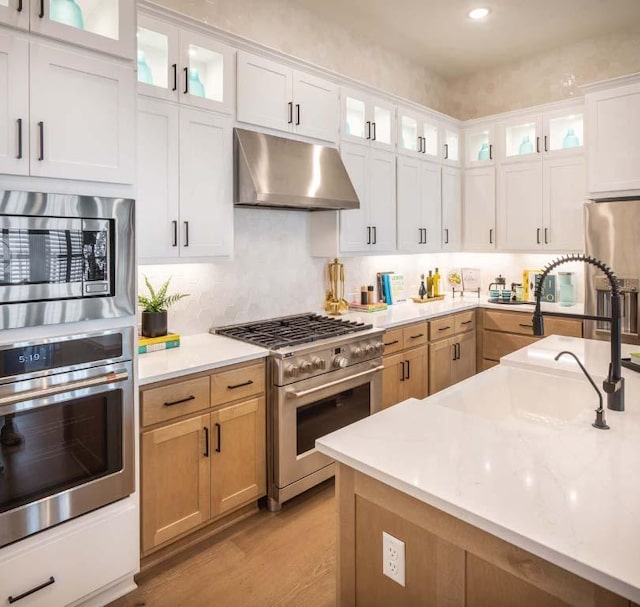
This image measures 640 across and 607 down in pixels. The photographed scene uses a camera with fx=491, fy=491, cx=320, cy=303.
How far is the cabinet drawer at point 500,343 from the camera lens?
4.25m

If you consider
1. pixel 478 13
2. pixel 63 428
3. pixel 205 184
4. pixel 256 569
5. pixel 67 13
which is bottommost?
pixel 256 569

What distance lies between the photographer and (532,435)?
138cm

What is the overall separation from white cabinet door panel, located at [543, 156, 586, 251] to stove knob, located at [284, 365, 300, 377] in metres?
2.92

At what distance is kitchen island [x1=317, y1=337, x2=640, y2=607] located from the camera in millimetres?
915

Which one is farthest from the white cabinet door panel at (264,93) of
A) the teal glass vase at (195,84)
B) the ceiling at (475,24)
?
the ceiling at (475,24)

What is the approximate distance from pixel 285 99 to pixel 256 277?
47.2 inches

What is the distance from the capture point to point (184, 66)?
8.78 ft

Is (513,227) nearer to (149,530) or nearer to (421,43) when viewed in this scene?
(421,43)

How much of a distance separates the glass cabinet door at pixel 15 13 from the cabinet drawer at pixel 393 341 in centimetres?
260

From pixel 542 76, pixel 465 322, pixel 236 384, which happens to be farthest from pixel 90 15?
pixel 542 76

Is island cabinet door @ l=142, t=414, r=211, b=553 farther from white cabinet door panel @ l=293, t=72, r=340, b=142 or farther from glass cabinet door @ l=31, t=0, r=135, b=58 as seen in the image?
white cabinet door panel @ l=293, t=72, r=340, b=142

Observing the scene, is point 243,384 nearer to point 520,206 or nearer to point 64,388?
point 64,388

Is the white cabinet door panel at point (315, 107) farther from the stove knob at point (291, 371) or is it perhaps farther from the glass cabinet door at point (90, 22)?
the stove knob at point (291, 371)

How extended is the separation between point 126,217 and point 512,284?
3.93 m
